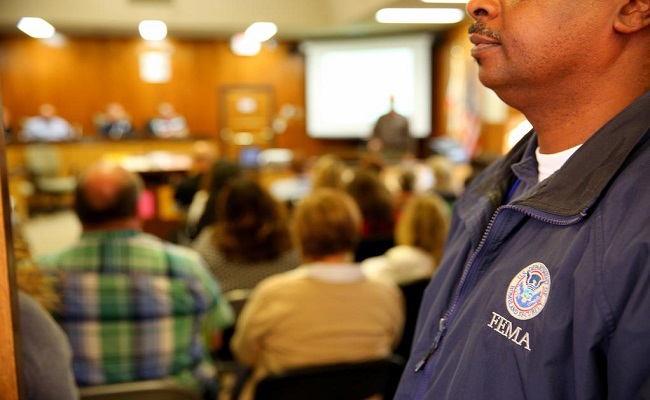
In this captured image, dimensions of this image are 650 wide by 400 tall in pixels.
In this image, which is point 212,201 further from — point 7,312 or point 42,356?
point 7,312

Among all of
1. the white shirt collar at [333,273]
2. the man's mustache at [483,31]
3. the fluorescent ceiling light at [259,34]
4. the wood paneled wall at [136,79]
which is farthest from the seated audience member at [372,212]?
the wood paneled wall at [136,79]

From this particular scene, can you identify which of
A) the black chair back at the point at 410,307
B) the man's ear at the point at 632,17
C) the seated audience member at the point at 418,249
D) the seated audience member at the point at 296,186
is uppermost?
the man's ear at the point at 632,17

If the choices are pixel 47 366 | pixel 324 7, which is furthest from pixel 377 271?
pixel 324 7

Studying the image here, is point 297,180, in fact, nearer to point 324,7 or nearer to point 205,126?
point 324,7

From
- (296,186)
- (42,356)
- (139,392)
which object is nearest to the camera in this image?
(42,356)

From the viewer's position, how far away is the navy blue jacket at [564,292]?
0.71m

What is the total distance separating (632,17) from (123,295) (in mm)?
1592

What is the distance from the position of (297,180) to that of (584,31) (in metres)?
5.17

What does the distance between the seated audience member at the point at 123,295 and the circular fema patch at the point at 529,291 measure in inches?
54.0

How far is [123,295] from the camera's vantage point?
1929 millimetres

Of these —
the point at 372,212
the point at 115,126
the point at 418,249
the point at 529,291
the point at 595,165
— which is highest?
the point at 115,126

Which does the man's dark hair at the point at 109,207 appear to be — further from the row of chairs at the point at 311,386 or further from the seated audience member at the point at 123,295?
the row of chairs at the point at 311,386

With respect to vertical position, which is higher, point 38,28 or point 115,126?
point 38,28

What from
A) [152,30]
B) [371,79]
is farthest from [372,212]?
[152,30]
